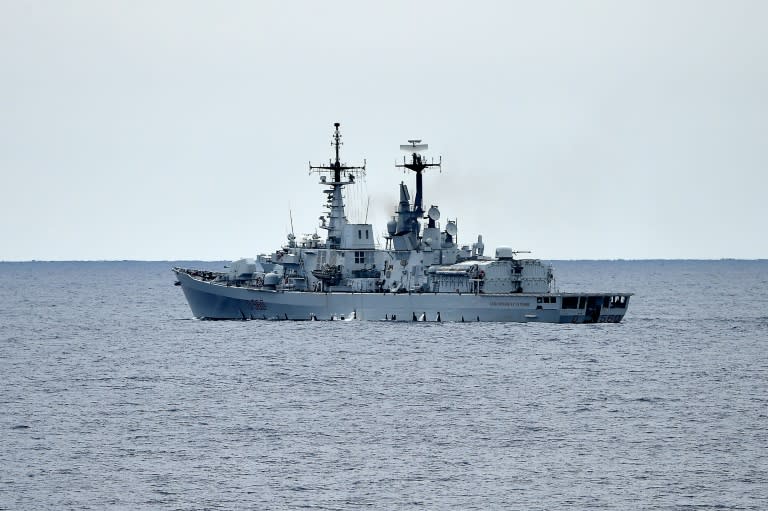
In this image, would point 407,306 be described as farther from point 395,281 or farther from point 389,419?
point 389,419

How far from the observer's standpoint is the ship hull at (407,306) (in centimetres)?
8056

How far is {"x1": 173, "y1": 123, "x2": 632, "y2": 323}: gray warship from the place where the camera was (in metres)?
80.7

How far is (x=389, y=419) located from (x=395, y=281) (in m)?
36.3

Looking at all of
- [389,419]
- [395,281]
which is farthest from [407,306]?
[389,419]

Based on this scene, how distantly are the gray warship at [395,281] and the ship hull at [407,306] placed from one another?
6 cm

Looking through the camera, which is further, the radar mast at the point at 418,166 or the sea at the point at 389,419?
the radar mast at the point at 418,166

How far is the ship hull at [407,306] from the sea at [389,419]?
132cm

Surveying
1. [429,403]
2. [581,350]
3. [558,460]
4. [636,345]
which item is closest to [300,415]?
[429,403]

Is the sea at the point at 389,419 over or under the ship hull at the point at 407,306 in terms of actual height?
under

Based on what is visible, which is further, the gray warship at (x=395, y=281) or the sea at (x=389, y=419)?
the gray warship at (x=395, y=281)

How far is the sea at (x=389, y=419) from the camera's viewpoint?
120 feet

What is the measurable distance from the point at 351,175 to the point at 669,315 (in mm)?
33906

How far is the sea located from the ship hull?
1.32m

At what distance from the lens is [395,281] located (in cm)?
8431
